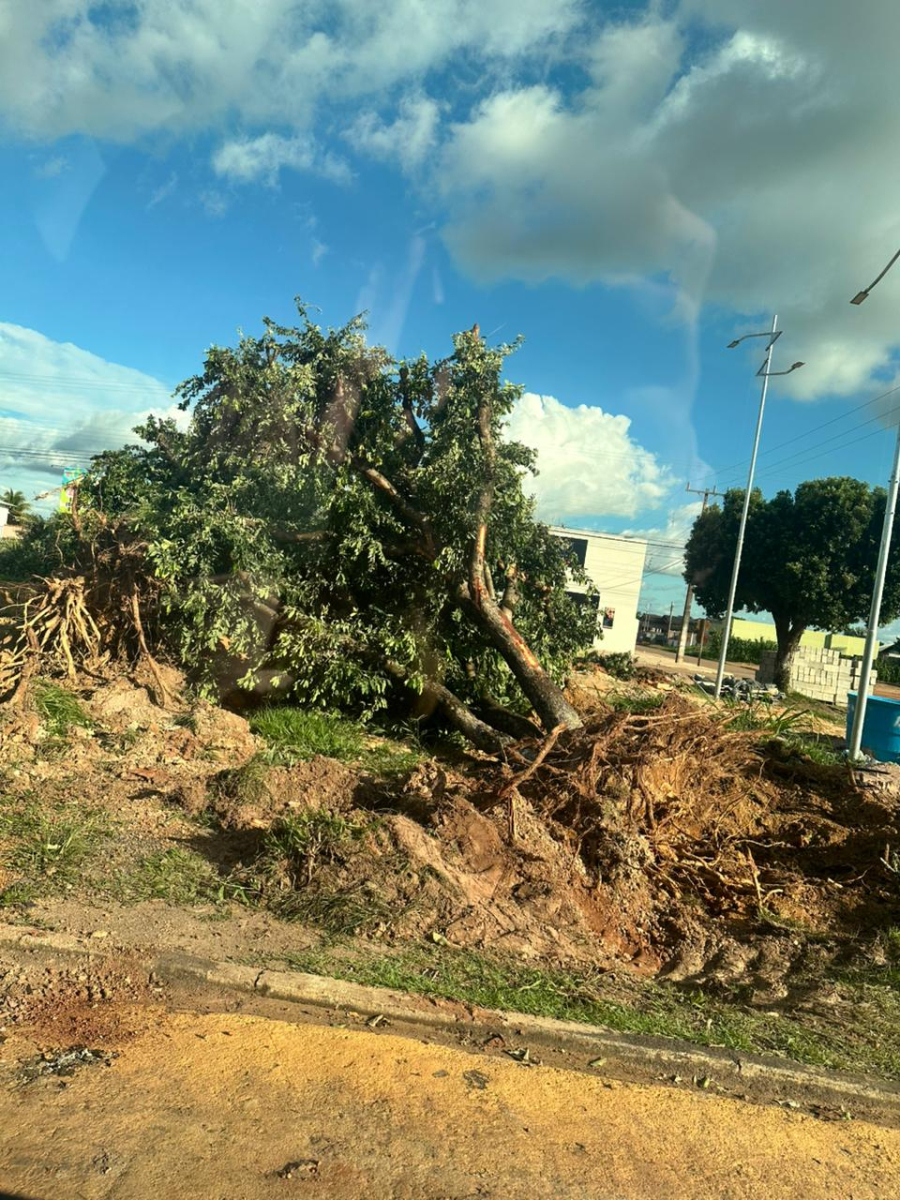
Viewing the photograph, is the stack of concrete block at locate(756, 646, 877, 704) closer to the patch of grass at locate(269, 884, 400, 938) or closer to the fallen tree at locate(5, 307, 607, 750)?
the fallen tree at locate(5, 307, 607, 750)

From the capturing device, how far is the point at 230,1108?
3174 mm

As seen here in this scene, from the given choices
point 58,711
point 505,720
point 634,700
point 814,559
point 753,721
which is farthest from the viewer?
point 814,559

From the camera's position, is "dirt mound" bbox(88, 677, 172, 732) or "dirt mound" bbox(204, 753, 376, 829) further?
"dirt mound" bbox(88, 677, 172, 732)

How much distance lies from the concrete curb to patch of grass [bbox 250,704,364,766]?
380cm

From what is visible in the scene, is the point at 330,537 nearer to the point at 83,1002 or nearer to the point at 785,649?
the point at 83,1002

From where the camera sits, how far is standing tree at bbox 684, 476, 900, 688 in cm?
2905

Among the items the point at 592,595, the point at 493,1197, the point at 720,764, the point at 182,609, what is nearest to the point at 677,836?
the point at 720,764

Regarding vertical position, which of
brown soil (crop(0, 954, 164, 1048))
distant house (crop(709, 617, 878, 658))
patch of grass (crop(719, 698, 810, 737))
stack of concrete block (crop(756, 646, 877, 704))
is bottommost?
brown soil (crop(0, 954, 164, 1048))

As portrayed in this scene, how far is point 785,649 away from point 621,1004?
91.4ft

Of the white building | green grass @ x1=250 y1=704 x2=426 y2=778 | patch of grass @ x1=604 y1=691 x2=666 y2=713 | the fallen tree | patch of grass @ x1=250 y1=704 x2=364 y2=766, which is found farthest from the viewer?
the white building

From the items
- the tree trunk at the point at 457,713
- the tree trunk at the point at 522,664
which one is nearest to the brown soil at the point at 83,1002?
the tree trunk at the point at 522,664

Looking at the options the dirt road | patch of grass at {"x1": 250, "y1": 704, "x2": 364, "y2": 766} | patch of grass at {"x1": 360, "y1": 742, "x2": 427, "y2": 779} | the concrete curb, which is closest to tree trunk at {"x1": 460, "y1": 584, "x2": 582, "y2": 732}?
patch of grass at {"x1": 360, "y1": 742, "x2": 427, "y2": 779}

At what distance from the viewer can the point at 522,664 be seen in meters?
9.77

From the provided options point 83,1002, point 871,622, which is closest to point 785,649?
point 871,622
